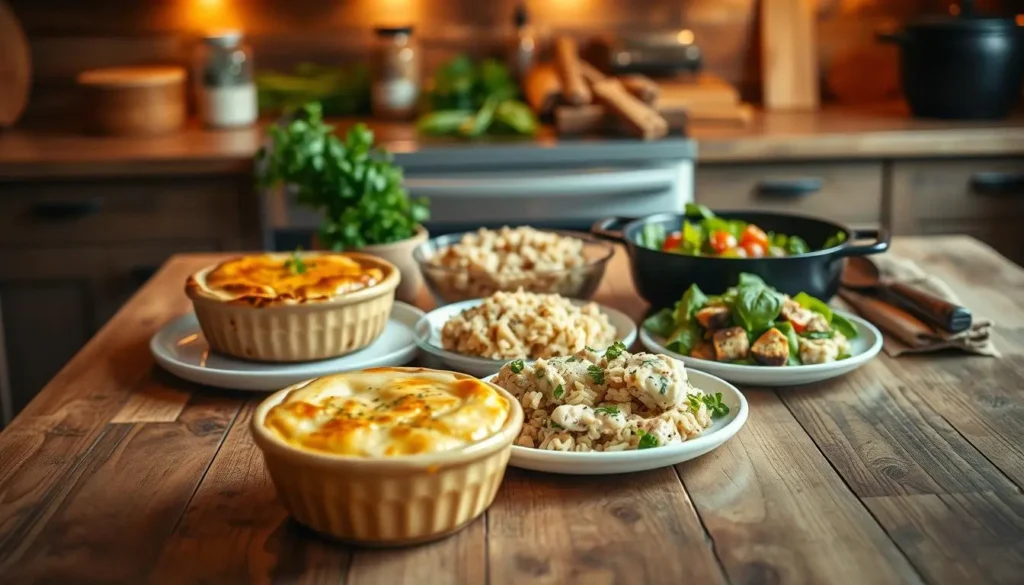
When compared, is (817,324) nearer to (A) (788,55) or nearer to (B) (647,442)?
(B) (647,442)

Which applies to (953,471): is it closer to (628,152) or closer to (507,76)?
(628,152)

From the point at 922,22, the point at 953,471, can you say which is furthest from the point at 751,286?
the point at 922,22

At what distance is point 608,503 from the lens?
3.79ft

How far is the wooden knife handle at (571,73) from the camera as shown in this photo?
10.4 ft

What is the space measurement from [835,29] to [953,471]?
2865mm

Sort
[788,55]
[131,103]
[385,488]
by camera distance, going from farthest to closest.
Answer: [788,55] → [131,103] → [385,488]

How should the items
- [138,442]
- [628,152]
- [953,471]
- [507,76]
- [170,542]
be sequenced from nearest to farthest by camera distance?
[170,542] < [953,471] < [138,442] < [628,152] < [507,76]

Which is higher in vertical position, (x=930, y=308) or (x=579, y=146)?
(x=579, y=146)

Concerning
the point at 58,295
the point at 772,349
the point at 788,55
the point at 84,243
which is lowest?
the point at 58,295

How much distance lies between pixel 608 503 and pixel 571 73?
7.65ft

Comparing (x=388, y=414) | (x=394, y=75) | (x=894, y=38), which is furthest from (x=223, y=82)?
(x=388, y=414)

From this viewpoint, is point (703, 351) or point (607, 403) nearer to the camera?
point (607, 403)

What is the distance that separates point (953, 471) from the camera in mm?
1227

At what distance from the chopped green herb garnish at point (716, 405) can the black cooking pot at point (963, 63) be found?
7.21ft
